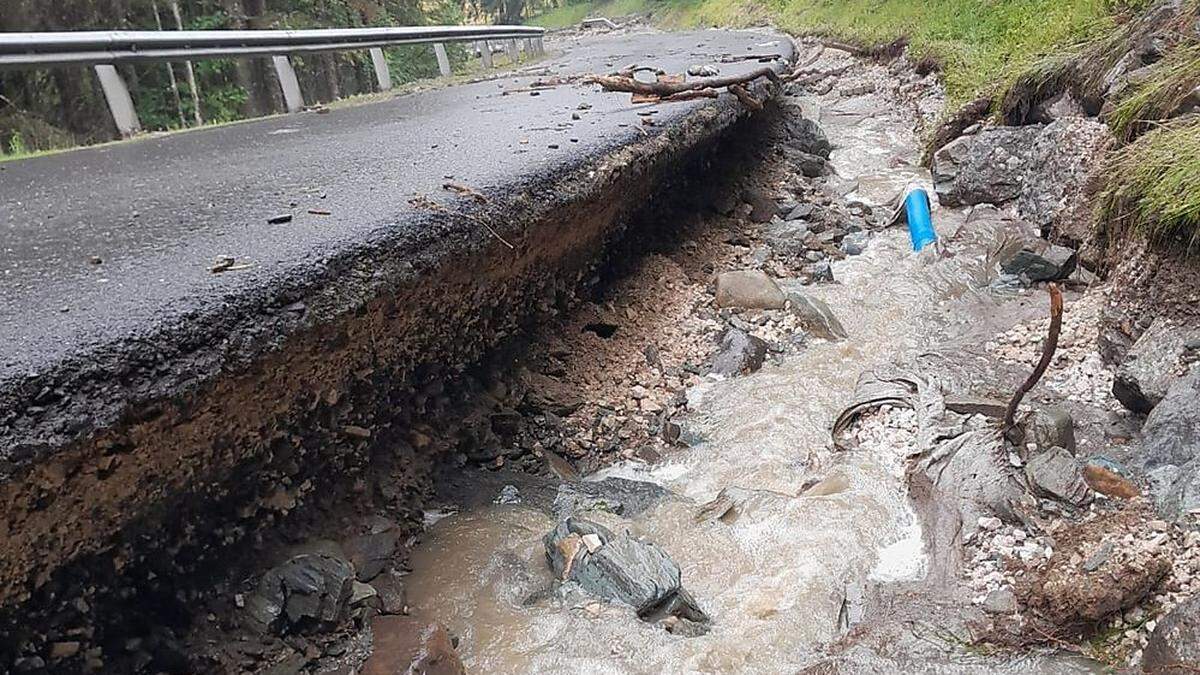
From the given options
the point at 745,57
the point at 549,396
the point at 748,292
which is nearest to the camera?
the point at 549,396

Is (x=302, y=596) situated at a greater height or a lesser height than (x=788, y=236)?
greater

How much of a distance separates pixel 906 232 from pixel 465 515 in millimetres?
4948

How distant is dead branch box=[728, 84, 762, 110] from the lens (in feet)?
23.1

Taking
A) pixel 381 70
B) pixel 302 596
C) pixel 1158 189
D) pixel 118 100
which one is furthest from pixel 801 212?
pixel 302 596

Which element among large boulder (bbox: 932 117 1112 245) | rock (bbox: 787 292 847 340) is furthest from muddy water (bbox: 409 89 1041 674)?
large boulder (bbox: 932 117 1112 245)

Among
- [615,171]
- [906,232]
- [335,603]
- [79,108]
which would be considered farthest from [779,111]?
[79,108]

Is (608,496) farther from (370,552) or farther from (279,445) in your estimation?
(279,445)

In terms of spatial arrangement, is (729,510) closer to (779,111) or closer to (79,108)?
(779,111)

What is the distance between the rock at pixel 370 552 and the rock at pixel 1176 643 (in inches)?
93.2

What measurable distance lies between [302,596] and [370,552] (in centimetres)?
39

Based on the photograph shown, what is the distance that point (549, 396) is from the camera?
13.5ft

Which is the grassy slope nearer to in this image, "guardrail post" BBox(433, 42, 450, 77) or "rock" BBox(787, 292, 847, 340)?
"rock" BBox(787, 292, 847, 340)

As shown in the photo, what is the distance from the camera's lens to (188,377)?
2221mm

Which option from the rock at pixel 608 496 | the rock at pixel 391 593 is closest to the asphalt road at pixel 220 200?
the rock at pixel 391 593
